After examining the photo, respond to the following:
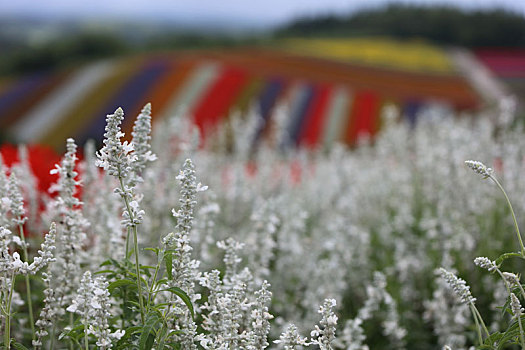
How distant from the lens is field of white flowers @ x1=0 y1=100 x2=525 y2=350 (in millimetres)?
2162

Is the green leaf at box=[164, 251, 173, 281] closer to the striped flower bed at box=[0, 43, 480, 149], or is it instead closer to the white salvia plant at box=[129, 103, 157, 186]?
the white salvia plant at box=[129, 103, 157, 186]

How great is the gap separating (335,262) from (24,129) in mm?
17625

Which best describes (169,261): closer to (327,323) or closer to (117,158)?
(117,158)

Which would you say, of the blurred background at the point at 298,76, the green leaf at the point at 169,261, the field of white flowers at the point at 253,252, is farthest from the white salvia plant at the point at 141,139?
the blurred background at the point at 298,76

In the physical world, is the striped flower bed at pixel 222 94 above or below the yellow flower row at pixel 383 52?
below

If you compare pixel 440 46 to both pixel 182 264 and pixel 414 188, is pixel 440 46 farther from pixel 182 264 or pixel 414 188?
pixel 182 264

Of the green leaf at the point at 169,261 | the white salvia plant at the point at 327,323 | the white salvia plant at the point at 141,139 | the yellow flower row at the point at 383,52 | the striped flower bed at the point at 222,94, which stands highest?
the yellow flower row at the point at 383,52

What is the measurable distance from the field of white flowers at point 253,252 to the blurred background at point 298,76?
26.1ft

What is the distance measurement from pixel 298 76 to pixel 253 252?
71.2 ft

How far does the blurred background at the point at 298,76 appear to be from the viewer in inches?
758

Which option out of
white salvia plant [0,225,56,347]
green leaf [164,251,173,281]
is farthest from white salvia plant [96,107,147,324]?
white salvia plant [0,225,56,347]

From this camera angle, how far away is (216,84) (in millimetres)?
22031

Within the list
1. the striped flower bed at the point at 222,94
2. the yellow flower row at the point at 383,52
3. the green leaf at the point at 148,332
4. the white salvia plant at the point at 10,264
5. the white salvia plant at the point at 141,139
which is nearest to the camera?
the green leaf at the point at 148,332

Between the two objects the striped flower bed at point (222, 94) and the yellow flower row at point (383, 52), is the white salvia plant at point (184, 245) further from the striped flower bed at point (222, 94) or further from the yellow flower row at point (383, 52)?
the yellow flower row at point (383, 52)
